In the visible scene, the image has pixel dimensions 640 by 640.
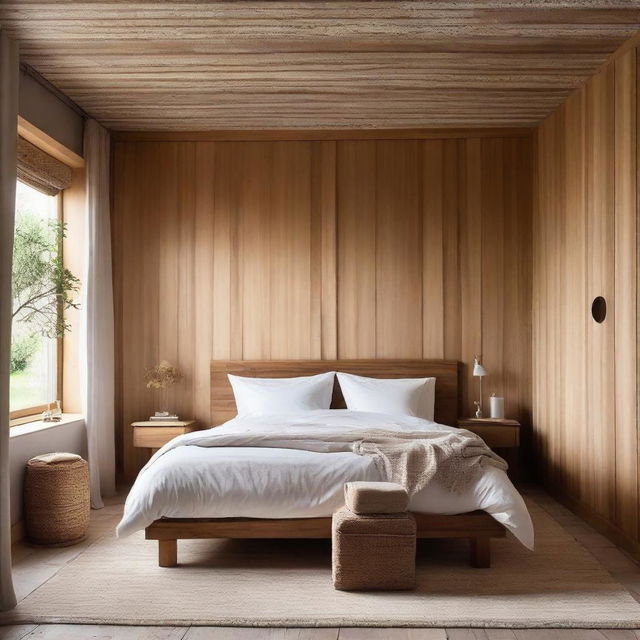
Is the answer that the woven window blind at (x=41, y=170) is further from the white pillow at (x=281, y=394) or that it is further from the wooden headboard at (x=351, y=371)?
the white pillow at (x=281, y=394)

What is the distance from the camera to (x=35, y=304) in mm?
4922

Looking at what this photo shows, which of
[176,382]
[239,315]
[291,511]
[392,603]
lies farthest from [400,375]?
[392,603]

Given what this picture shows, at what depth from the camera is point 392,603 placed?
3160 mm

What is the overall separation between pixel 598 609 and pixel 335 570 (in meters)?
1.16

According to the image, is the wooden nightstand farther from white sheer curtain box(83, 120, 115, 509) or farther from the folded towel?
white sheer curtain box(83, 120, 115, 509)

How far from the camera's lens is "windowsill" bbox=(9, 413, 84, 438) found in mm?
4285

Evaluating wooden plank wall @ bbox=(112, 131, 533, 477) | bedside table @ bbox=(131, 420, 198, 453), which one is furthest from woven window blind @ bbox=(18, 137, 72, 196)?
bedside table @ bbox=(131, 420, 198, 453)

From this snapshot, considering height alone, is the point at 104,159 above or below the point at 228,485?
above

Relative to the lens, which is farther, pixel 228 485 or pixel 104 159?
pixel 104 159

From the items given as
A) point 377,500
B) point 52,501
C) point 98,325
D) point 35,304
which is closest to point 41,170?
point 35,304

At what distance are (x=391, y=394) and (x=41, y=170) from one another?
2.91 metres

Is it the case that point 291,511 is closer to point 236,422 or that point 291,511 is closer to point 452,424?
point 236,422

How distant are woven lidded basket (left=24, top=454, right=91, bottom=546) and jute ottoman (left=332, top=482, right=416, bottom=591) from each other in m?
1.75

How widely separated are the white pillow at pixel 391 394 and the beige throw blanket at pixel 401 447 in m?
1.10
